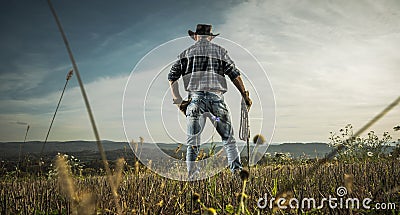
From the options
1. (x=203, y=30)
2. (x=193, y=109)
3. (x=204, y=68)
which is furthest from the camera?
(x=203, y=30)

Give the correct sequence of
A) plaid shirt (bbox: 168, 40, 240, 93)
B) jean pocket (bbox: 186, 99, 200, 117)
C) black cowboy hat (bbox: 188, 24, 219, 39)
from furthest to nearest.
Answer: black cowboy hat (bbox: 188, 24, 219, 39) → plaid shirt (bbox: 168, 40, 240, 93) → jean pocket (bbox: 186, 99, 200, 117)

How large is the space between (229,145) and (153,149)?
1.17 metres

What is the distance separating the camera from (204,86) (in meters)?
A: 4.98

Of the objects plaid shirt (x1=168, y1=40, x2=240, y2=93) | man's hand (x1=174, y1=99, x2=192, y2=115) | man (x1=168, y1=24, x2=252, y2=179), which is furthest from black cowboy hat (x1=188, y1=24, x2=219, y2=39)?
man's hand (x1=174, y1=99, x2=192, y2=115)

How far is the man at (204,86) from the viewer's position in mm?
4891

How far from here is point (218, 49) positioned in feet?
17.2

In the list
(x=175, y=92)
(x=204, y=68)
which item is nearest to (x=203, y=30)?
(x=204, y=68)

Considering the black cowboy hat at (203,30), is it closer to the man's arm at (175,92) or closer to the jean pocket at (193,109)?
the man's arm at (175,92)

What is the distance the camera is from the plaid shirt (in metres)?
5.07

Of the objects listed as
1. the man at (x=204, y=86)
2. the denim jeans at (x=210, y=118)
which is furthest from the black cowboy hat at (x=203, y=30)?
the denim jeans at (x=210, y=118)

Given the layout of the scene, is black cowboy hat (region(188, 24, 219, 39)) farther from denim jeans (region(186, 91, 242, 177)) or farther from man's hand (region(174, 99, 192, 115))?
man's hand (region(174, 99, 192, 115))

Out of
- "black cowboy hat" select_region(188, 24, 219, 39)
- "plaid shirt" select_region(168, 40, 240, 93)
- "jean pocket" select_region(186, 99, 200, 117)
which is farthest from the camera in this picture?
"black cowboy hat" select_region(188, 24, 219, 39)

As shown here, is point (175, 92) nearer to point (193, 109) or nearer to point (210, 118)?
point (193, 109)

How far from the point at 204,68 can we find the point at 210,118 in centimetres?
77
